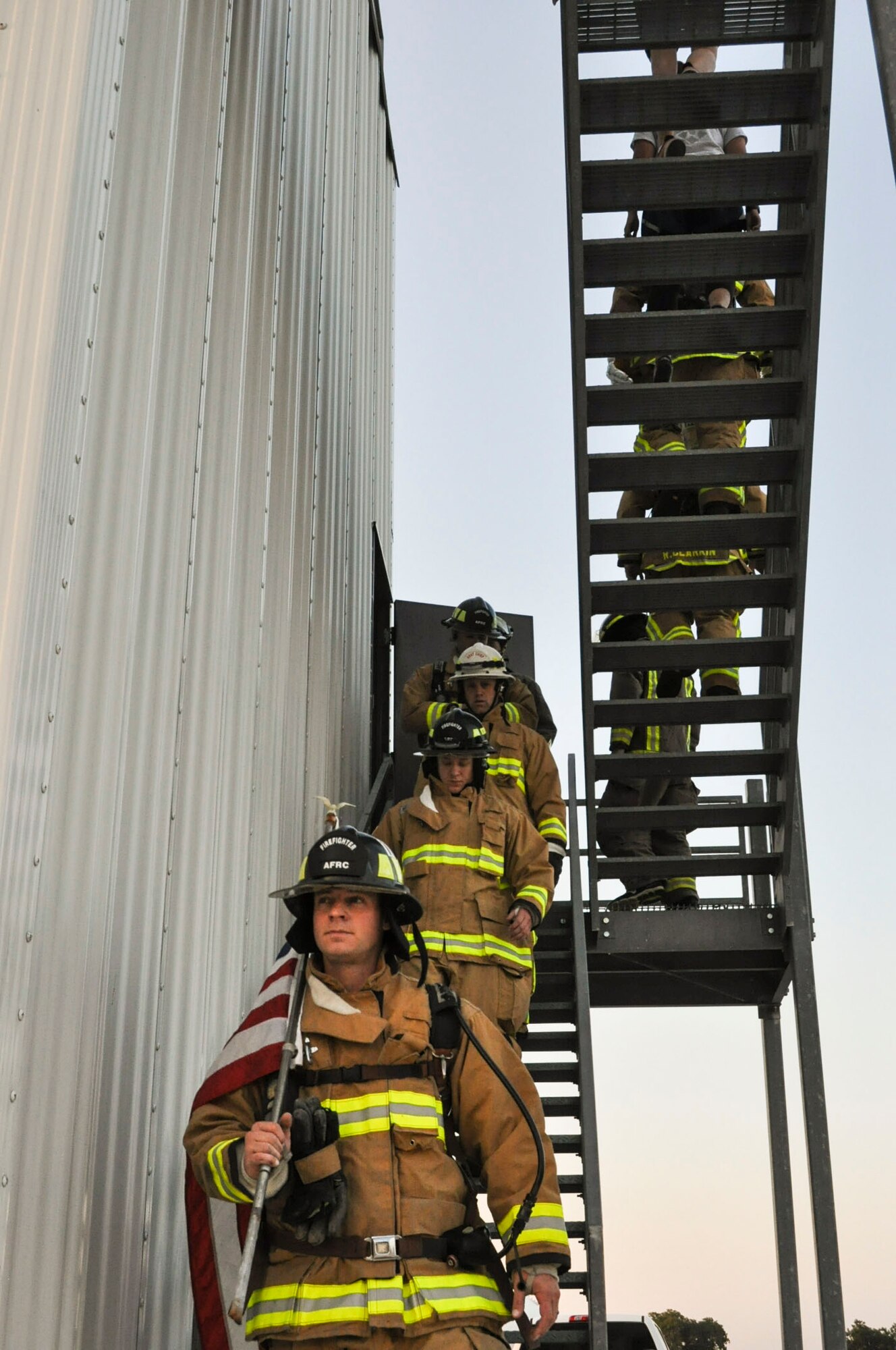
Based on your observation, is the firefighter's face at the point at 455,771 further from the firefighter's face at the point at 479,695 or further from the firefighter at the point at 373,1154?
the firefighter at the point at 373,1154

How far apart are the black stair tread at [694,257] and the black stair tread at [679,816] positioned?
3.07 meters

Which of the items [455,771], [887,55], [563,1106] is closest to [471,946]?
[455,771]

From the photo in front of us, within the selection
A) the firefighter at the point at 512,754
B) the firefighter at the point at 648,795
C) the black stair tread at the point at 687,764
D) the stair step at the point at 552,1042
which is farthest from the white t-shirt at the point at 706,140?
the stair step at the point at 552,1042

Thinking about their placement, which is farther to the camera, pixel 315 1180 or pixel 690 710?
pixel 690 710

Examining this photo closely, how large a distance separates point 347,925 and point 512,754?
4.04 m

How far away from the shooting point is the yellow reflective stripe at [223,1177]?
12.0 ft

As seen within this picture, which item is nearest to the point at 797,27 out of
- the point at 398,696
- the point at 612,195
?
the point at 612,195

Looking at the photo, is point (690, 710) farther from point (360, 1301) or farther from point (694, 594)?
point (360, 1301)

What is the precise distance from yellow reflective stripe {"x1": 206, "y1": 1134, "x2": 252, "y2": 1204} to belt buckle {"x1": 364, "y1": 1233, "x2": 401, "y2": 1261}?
1.13 ft

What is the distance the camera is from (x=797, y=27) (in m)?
7.16

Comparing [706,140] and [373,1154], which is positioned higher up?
[706,140]

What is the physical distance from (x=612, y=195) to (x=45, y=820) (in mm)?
5083

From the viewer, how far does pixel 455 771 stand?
7.26 meters

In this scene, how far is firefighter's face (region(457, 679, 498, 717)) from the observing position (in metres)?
8.29
